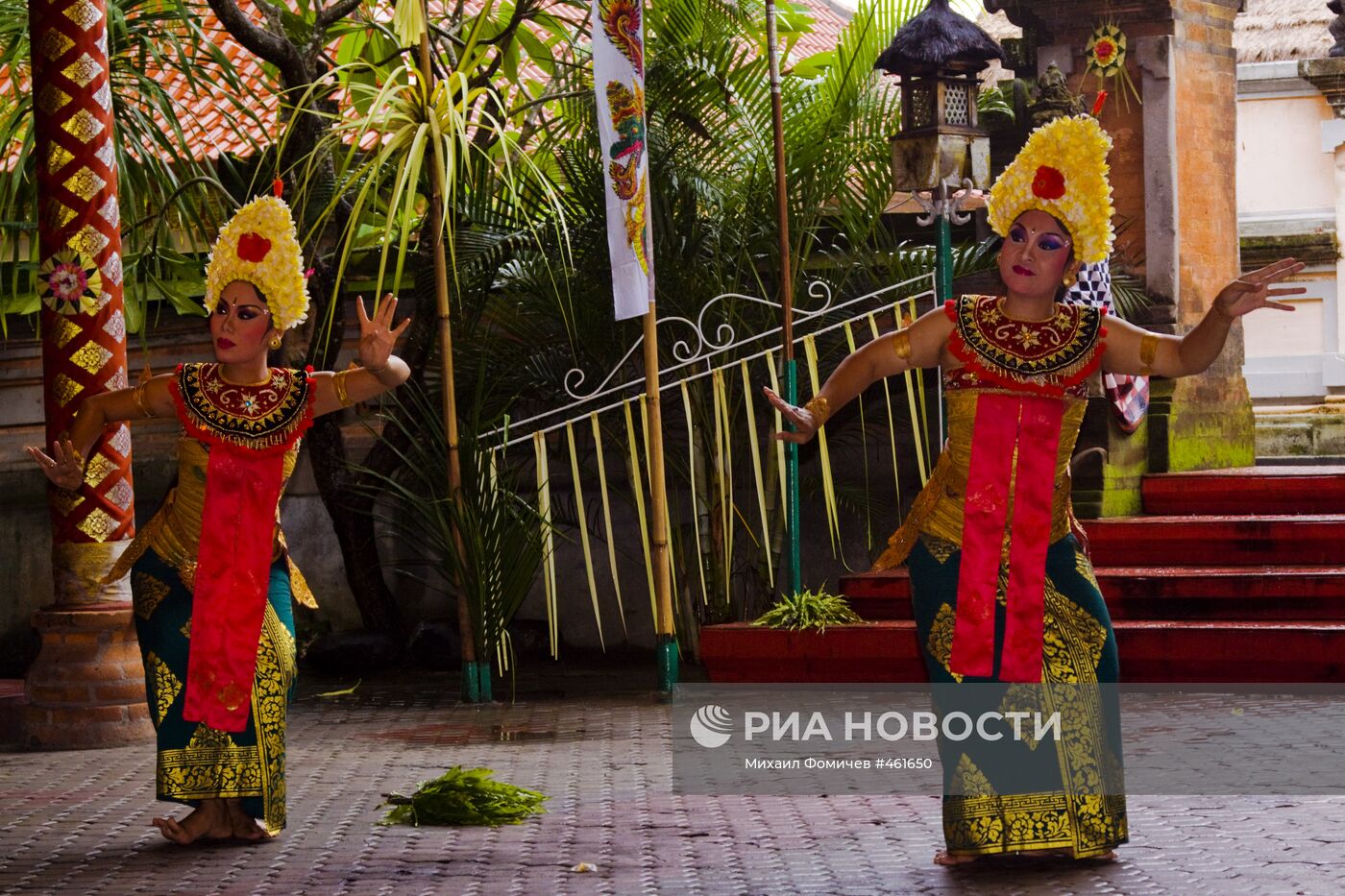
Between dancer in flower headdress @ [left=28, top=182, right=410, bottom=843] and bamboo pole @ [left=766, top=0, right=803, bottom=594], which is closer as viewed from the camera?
dancer in flower headdress @ [left=28, top=182, right=410, bottom=843]

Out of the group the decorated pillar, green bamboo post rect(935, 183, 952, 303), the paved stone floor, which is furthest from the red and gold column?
green bamboo post rect(935, 183, 952, 303)

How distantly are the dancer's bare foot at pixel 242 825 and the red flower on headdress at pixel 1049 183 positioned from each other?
2.85 m

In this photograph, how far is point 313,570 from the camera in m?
10.7

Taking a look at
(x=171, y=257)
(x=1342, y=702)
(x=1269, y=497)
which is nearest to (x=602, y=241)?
(x=171, y=257)

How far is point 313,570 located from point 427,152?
3.44 meters

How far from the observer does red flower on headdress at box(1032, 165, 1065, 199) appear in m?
4.76

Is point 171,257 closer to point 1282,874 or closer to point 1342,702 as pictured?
point 1342,702

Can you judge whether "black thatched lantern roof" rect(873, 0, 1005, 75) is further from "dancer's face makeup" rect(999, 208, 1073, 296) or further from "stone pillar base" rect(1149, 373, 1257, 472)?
"dancer's face makeup" rect(999, 208, 1073, 296)

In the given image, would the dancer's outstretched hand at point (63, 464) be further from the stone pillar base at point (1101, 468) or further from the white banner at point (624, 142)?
the stone pillar base at point (1101, 468)

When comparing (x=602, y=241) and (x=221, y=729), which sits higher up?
(x=602, y=241)

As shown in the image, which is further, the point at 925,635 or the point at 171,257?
the point at 171,257

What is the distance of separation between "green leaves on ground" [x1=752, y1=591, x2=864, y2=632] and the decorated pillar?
9.16 ft

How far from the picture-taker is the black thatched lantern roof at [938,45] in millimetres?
8195

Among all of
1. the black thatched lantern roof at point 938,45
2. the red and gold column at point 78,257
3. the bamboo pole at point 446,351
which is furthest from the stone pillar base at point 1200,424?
the red and gold column at point 78,257
